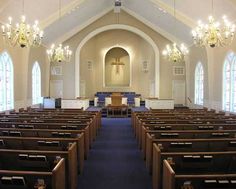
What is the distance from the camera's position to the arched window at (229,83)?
1076 cm

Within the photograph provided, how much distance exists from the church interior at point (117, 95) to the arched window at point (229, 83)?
45 millimetres

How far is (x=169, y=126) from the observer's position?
618 cm

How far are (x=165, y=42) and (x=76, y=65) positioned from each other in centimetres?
595

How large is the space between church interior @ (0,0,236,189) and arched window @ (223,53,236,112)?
1.8 inches

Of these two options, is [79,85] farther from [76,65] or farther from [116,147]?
[116,147]

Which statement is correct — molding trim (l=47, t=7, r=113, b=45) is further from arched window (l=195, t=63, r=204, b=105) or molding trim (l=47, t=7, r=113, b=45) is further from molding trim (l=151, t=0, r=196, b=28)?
arched window (l=195, t=63, r=204, b=105)

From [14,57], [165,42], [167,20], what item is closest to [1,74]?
[14,57]

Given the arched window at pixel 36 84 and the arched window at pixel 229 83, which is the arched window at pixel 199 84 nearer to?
the arched window at pixel 229 83

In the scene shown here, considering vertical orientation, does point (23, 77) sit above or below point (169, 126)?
above

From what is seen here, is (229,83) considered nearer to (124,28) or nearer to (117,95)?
(117,95)

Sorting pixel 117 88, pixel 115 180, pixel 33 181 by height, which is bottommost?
pixel 115 180

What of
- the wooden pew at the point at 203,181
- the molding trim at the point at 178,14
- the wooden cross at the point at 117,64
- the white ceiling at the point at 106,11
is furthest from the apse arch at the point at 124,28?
the wooden pew at the point at 203,181

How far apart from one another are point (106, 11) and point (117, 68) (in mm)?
5210

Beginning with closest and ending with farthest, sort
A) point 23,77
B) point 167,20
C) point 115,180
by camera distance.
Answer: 1. point 115,180
2. point 23,77
3. point 167,20
